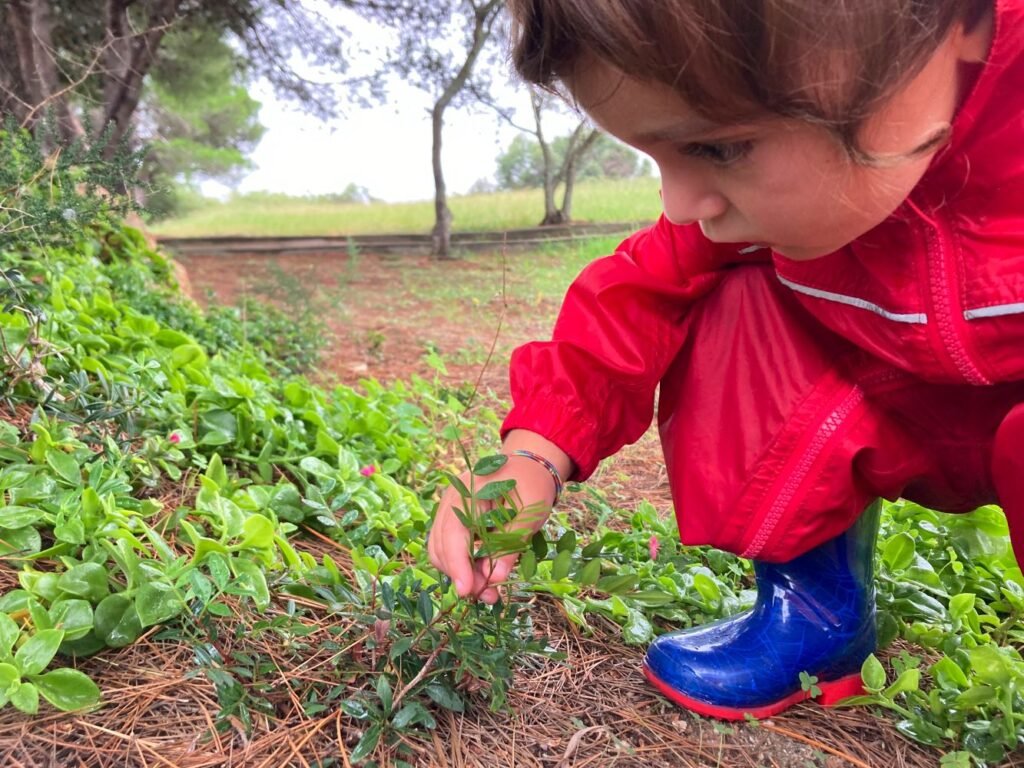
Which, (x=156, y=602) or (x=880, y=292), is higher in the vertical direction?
(x=880, y=292)

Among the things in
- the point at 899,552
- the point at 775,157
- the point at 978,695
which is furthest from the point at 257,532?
the point at 899,552

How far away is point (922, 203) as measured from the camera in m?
0.94

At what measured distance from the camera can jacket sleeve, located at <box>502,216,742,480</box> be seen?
118cm

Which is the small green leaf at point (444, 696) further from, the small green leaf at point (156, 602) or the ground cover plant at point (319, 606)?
the small green leaf at point (156, 602)

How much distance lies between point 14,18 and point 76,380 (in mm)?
2900

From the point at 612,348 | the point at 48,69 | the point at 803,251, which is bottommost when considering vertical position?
the point at 612,348

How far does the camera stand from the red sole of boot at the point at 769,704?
110 cm

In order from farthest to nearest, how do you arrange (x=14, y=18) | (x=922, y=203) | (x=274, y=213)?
(x=274, y=213)
(x=14, y=18)
(x=922, y=203)

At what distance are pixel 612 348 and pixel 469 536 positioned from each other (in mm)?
398

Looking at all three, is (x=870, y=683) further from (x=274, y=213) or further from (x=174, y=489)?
(x=274, y=213)

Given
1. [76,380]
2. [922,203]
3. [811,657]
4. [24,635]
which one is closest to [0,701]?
[24,635]

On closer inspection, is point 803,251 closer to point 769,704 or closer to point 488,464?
point 488,464

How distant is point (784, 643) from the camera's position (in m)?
1.13

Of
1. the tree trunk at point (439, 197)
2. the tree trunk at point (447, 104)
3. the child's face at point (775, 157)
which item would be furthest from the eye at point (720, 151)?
the tree trunk at point (439, 197)
